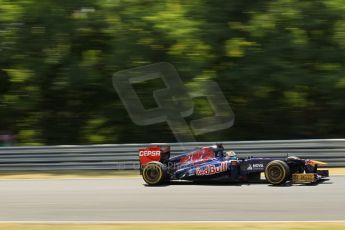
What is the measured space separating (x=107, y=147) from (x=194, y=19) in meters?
4.82

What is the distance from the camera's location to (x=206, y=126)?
58.9 feet

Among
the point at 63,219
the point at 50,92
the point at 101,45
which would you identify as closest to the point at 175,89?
the point at 101,45

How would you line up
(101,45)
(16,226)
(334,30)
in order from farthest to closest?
(101,45)
(334,30)
(16,226)

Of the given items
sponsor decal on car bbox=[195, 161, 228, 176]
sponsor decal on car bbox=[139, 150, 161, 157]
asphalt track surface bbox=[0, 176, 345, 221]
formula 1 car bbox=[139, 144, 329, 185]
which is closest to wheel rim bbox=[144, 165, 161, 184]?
formula 1 car bbox=[139, 144, 329, 185]

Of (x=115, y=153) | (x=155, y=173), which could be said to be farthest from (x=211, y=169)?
(x=115, y=153)

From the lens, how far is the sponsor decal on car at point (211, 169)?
1184 cm

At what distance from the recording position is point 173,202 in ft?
32.8

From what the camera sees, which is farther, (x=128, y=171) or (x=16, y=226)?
(x=128, y=171)

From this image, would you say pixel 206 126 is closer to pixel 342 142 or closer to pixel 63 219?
pixel 342 142

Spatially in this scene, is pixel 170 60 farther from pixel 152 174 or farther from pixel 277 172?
pixel 277 172

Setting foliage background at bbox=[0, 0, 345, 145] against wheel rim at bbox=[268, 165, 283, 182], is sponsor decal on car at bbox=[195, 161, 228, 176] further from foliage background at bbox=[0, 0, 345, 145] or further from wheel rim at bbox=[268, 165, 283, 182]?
foliage background at bbox=[0, 0, 345, 145]

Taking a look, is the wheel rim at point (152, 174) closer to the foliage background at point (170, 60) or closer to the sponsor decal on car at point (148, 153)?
the sponsor decal on car at point (148, 153)

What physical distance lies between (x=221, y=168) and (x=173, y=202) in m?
2.14

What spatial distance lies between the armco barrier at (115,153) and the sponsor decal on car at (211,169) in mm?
3248
